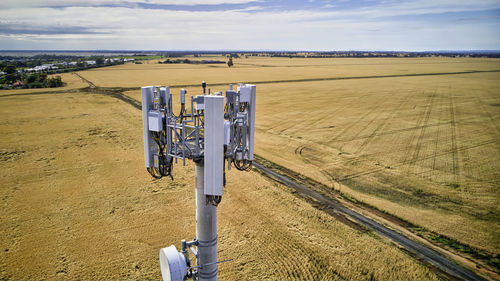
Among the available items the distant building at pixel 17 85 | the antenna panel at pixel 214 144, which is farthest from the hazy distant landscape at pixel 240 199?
the distant building at pixel 17 85

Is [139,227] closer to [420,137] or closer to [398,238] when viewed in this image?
[398,238]

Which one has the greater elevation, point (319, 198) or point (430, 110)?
point (430, 110)

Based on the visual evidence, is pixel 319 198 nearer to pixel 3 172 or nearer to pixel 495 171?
pixel 495 171

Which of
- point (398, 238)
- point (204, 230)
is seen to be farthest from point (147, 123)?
point (398, 238)

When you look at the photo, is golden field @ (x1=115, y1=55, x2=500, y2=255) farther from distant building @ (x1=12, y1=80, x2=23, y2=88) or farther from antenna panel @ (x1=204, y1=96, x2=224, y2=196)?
distant building @ (x1=12, y1=80, x2=23, y2=88)

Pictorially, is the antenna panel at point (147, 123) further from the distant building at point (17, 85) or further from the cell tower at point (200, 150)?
the distant building at point (17, 85)

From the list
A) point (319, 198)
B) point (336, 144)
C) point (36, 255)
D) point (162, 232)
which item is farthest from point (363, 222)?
point (36, 255)
